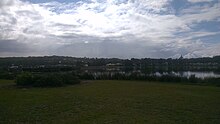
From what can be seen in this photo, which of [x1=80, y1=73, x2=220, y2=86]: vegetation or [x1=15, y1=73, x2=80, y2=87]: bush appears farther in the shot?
[x1=80, y1=73, x2=220, y2=86]: vegetation

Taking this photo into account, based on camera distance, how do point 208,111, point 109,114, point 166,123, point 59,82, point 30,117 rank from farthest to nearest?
1. point 59,82
2. point 208,111
3. point 109,114
4. point 30,117
5. point 166,123

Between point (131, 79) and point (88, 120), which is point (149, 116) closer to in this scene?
point (88, 120)

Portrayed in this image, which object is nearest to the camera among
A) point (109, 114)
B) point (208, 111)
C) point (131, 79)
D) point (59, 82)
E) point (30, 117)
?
point (30, 117)

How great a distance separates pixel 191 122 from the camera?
2252 centimetres

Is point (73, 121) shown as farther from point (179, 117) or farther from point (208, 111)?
point (208, 111)

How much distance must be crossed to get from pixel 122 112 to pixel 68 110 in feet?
16.9

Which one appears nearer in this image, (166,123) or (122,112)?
(166,123)

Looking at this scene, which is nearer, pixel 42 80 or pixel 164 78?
pixel 42 80

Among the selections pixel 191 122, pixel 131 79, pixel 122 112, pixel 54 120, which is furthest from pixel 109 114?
pixel 131 79

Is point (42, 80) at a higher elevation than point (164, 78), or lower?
higher

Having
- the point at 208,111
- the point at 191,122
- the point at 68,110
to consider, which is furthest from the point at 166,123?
the point at 68,110

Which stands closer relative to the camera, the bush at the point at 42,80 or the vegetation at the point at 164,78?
the bush at the point at 42,80

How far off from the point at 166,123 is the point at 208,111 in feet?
26.4

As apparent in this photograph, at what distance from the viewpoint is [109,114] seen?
26.5 m
